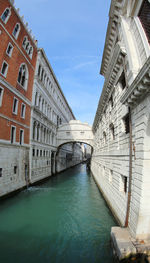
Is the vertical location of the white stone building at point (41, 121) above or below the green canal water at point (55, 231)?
above

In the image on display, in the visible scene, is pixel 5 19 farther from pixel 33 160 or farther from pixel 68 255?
pixel 68 255

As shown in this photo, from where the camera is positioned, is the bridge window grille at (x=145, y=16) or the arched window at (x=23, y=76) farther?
the arched window at (x=23, y=76)

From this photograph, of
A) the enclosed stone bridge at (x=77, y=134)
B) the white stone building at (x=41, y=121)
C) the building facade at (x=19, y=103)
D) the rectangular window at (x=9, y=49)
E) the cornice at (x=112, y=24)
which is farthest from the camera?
the enclosed stone bridge at (x=77, y=134)

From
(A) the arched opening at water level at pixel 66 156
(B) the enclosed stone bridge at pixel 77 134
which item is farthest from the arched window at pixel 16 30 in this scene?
(A) the arched opening at water level at pixel 66 156

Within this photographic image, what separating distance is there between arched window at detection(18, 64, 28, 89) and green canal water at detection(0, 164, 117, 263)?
10855 millimetres

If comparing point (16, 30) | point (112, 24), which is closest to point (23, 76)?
point (16, 30)

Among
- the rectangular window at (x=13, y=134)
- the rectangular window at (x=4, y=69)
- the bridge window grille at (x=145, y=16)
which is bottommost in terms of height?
the rectangular window at (x=13, y=134)

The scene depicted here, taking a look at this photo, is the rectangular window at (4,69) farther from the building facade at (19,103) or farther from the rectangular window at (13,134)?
the rectangular window at (13,134)

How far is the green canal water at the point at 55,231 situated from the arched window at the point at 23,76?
10.9 meters

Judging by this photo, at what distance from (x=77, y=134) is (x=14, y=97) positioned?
16.0 metres

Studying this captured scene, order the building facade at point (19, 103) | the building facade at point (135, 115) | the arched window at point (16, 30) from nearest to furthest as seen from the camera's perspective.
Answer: the building facade at point (135, 115) < the building facade at point (19, 103) < the arched window at point (16, 30)

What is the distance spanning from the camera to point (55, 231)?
22.2ft

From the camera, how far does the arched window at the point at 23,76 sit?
15045 millimetres

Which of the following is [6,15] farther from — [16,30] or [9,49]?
[9,49]
